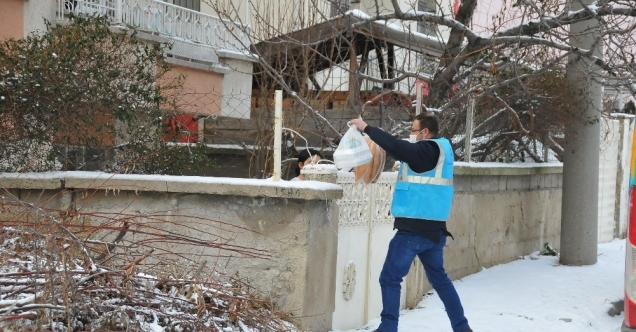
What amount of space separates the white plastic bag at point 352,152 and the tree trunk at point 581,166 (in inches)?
216

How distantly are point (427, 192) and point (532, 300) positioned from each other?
3183mm

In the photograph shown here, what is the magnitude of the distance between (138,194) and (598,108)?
21.5 feet

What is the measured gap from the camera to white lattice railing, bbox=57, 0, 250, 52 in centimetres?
1136

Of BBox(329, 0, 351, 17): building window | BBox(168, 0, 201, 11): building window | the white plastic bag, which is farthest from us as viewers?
BBox(168, 0, 201, 11): building window

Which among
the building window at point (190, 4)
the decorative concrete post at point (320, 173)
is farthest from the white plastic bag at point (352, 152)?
the building window at point (190, 4)

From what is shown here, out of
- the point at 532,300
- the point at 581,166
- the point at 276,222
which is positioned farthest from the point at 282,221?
the point at 581,166

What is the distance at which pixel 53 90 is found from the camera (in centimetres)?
703

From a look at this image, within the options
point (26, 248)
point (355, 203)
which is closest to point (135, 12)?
point (355, 203)

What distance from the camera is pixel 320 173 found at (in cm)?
660

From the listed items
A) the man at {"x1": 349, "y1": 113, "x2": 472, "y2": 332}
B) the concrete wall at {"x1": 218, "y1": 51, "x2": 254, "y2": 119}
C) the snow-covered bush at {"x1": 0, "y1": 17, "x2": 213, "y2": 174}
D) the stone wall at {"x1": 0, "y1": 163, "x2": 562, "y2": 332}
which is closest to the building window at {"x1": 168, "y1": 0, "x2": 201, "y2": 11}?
the concrete wall at {"x1": 218, "y1": 51, "x2": 254, "y2": 119}

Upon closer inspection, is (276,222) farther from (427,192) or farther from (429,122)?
(429,122)

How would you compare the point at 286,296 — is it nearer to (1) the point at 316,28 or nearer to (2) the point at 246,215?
(2) the point at 246,215

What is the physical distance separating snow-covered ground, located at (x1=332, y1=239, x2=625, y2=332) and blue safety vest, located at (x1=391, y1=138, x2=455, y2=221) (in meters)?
1.32

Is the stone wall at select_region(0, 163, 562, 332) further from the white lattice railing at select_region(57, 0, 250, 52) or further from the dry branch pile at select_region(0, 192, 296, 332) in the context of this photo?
the white lattice railing at select_region(57, 0, 250, 52)
